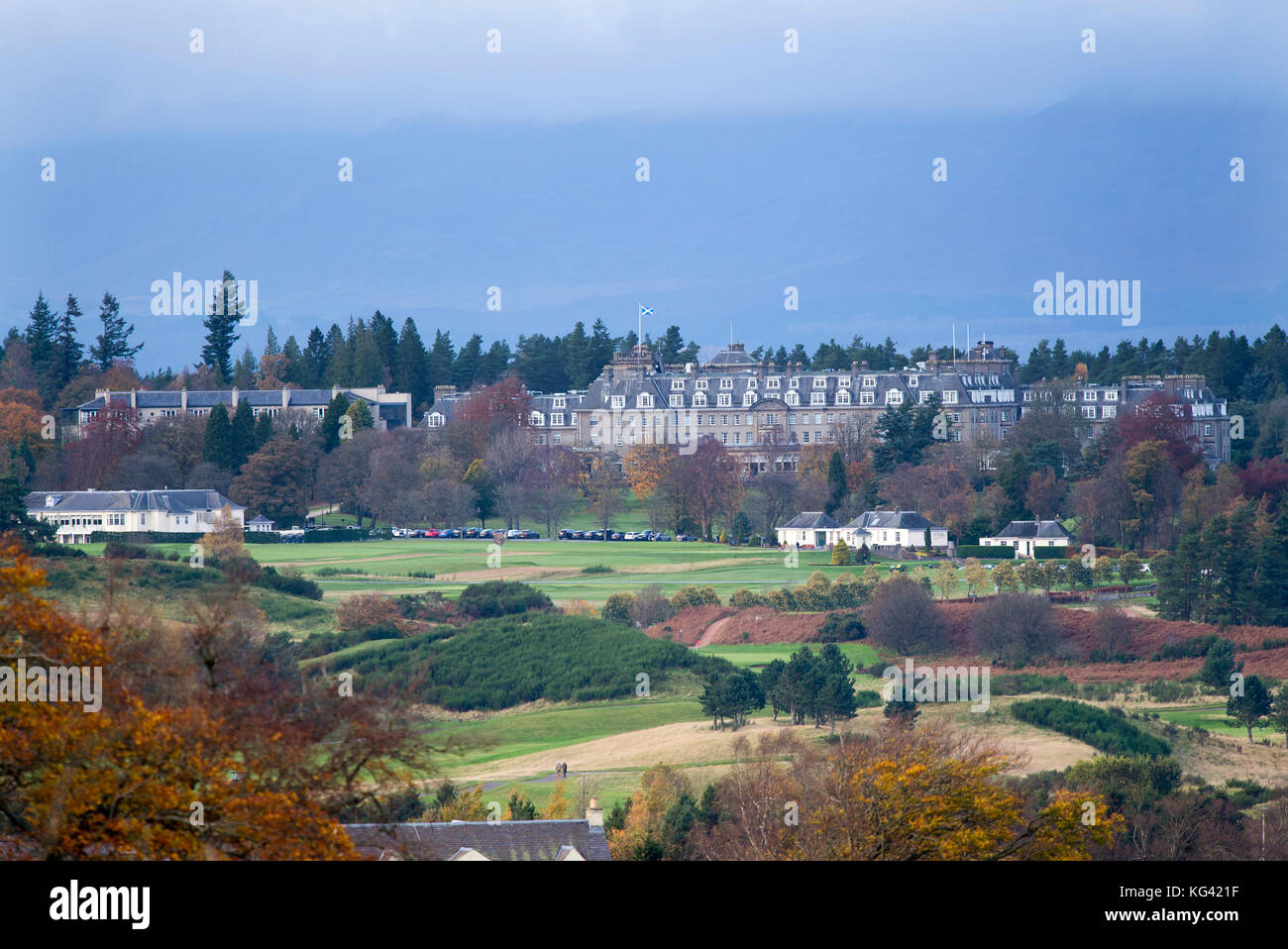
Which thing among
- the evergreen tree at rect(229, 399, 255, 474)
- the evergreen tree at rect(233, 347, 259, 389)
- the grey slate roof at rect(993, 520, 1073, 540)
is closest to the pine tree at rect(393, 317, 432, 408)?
the evergreen tree at rect(233, 347, 259, 389)

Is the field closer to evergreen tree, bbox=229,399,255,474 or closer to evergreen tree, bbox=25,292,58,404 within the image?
evergreen tree, bbox=229,399,255,474

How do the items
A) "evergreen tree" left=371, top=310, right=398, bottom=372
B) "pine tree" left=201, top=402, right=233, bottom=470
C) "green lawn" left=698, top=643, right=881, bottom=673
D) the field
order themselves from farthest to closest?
"evergreen tree" left=371, top=310, right=398, bottom=372, "pine tree" left=201, top=402, right=233, bottom=470, the field, "green lawn" left=698, top=643, right=881, bottom=673

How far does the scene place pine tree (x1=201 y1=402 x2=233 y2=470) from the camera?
8731cm

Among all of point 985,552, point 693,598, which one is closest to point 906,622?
point 693,598

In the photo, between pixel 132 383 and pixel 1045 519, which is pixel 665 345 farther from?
pixel 1045 519

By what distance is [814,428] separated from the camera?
11512cm

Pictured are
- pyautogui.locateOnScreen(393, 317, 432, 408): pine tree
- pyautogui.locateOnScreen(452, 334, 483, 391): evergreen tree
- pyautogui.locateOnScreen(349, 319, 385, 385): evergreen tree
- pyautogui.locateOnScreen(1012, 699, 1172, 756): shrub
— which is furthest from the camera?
pyautogui.locateOnScreen(452, 334, 483, 391): evergreen tree

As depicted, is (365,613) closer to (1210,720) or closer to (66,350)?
(1210,720)

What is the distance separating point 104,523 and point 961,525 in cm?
4276

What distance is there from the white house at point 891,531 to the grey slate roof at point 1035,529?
127 inches

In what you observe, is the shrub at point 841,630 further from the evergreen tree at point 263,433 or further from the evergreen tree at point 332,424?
the evergreen tree at point 332,424

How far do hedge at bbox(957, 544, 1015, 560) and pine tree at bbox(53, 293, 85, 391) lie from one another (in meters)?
73.7

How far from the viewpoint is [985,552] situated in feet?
241
